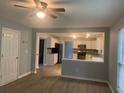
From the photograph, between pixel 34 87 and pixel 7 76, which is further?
pixel 7 76

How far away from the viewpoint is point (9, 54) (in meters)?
4.65

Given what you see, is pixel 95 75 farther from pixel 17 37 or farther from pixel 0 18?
pixel 0 18

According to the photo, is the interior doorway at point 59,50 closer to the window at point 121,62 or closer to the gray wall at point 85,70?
the gray wall at point 85,70

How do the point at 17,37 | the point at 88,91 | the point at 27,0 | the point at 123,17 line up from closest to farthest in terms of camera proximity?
the point at 27,0
the point at 123,17
the point at 88,91
the point at 17,37

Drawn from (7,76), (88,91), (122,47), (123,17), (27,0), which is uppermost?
(27,0)

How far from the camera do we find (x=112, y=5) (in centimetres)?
247

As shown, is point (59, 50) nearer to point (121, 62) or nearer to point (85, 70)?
point (85, 70)

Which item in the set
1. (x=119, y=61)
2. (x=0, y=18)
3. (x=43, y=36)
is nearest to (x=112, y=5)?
(x=119, y=61)

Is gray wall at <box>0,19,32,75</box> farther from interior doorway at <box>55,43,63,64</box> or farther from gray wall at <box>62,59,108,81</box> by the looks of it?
interior doorway at <box>55,43,63,64</box>

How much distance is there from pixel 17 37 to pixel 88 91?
3.46 meters

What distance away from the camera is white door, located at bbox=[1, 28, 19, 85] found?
4.36m

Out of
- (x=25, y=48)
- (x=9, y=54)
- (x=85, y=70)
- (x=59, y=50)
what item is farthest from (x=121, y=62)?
(x=59, y=50)

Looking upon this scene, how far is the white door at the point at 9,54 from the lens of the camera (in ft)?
14.3

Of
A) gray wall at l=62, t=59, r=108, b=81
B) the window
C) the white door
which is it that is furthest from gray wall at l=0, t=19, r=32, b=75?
the window
